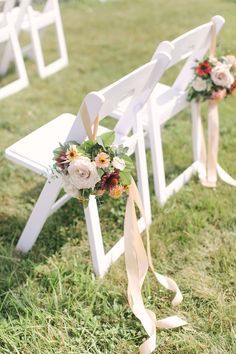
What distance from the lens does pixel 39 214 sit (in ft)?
9.19

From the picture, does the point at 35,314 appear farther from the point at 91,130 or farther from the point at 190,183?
the point at 190,183

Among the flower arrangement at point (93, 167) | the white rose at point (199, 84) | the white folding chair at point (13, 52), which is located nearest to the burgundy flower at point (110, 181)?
the flower arrangement at point (93, 167)

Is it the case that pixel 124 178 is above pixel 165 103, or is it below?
above

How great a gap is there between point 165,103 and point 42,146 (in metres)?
0.91

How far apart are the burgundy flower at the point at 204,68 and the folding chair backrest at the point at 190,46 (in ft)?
0.40

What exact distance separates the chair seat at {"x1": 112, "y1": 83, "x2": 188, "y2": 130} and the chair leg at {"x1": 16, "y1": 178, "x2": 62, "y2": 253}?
0.74m

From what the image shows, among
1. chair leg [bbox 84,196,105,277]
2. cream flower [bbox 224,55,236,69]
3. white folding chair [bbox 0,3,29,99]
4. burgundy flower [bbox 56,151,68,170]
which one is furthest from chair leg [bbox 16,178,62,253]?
white folding chair [bbox 0,3,29,99]

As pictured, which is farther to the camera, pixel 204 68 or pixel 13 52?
pixel 13 52

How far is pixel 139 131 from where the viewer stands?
2881 mm

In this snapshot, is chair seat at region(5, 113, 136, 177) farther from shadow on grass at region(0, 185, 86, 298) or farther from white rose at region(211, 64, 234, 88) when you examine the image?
white rose at region(211, 64, 234, 88)

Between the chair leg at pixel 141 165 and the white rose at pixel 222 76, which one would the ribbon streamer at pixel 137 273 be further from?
the white rose at pixel 222 76

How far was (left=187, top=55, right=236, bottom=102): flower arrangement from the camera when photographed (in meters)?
3.18

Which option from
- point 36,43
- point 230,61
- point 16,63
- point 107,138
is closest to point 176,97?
point 230,61

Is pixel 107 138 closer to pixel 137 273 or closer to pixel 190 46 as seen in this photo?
pixel 137 273
